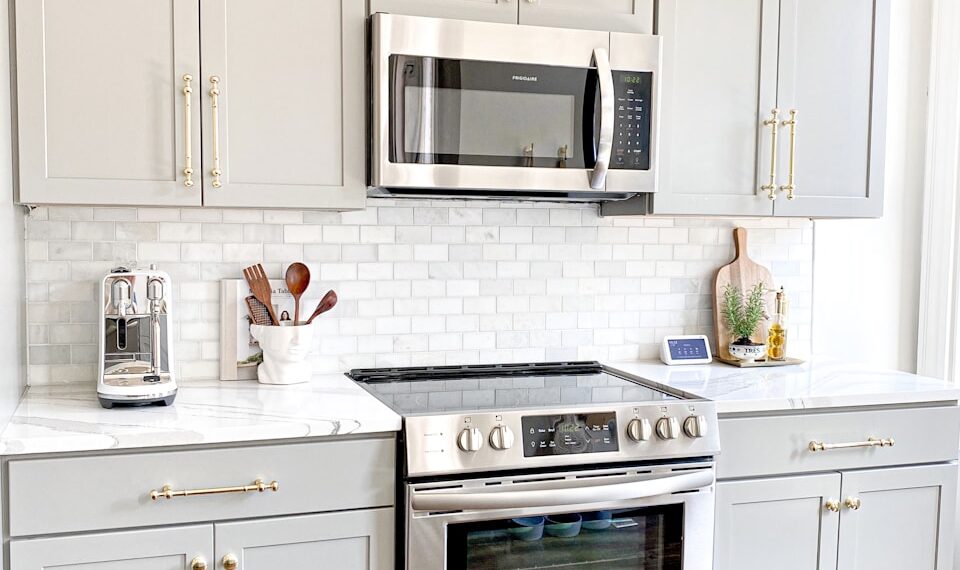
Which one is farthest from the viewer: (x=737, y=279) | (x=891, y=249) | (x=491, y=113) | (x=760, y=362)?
(x=891, y=249)

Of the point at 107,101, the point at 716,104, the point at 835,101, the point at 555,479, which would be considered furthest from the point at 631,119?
the point at 107,101

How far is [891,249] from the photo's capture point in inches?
129

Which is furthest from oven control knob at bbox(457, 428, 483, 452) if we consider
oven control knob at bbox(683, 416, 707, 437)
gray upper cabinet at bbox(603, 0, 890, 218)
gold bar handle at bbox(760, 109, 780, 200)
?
gold bar handle at bbox(760, 109, 780, 200)

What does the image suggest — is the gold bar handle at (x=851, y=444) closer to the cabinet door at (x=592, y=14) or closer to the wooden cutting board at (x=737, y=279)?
the wooden cutting board at (x=737, y=279)

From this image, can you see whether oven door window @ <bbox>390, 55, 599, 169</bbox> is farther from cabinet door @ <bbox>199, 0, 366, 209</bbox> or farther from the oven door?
the oven door

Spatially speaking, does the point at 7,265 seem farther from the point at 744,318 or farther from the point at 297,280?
the point at 744,318

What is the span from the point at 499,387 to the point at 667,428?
502 millimetres

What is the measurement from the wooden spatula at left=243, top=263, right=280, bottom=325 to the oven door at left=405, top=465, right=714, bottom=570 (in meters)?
0.73

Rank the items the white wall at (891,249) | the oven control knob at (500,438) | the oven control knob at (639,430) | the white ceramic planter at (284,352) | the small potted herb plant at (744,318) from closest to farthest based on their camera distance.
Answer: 1. the oven control knob at (500,438)
2. the oven control knob at (639,430)
3. the white ceramic planter at (284,352)
4. the small potted herb plant at (744,318)
5. the white wall at (891,249)

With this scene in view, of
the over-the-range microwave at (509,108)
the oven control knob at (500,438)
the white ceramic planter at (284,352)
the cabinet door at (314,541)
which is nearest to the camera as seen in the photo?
the cabinet door at (314,541)

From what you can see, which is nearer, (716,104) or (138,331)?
(138,331)

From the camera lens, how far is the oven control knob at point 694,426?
7.32ft

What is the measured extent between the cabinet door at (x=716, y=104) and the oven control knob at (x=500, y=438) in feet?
2.89

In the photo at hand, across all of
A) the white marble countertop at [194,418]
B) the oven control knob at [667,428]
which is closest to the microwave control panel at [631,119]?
the oven control knob at [667,428]
